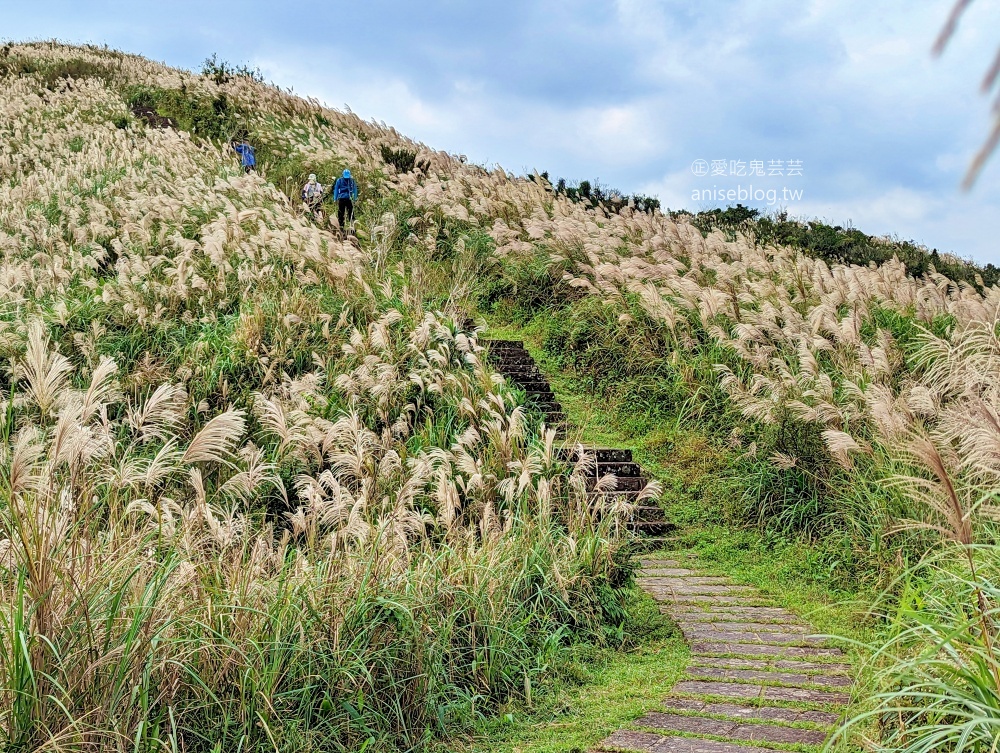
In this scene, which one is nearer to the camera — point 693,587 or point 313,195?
point 693,587

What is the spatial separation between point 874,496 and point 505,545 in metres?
3.11

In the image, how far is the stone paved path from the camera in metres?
4.27

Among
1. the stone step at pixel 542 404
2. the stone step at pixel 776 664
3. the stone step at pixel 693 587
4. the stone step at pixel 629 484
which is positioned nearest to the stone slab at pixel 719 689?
the stone step at pixel 776 664

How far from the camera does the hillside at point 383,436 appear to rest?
12.6 feet

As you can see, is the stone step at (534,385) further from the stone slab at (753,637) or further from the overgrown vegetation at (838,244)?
the overgrown vegetation at (838,244)

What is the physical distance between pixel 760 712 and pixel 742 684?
419mm

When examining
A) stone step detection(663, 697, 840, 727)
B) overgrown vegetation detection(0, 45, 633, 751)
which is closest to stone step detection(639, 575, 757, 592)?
overgrown vegetation detection(0, 45, 633, 751)

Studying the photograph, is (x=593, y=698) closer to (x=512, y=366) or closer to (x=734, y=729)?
(x=734, y=729)

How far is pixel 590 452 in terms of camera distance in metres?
8.91

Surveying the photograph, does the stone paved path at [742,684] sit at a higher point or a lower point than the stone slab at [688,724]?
higher

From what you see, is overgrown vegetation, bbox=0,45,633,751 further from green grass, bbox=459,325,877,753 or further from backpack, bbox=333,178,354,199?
backpack, bbox=333,178,354,199

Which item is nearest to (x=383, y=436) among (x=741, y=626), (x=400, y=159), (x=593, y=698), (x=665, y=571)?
(x=665, y=571)

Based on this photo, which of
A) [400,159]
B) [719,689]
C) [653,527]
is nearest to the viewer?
[719,689]

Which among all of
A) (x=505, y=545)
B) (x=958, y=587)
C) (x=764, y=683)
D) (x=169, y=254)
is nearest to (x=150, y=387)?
(x=169, y=254)
